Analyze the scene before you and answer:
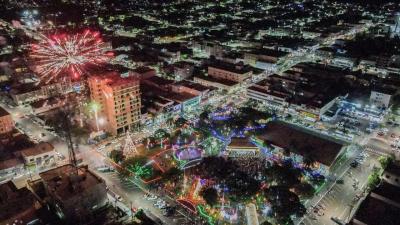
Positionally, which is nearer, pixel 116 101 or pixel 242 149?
pixel 242 149

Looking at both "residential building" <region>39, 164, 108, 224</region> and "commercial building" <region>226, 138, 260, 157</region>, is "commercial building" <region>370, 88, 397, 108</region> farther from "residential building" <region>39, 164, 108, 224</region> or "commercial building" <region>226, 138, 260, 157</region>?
"residential building" <region>39, 164, 108, 224</region>

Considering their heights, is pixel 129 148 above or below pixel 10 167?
above

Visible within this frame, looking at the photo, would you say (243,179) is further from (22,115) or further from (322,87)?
(22,115)

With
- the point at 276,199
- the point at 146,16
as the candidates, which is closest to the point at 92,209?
the point at 276,199

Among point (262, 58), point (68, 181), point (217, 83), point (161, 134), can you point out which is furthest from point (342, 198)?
point (262, 58)

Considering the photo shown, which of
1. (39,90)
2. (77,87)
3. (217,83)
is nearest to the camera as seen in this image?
(39,90)

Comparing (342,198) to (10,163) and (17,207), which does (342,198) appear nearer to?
(17,207)
